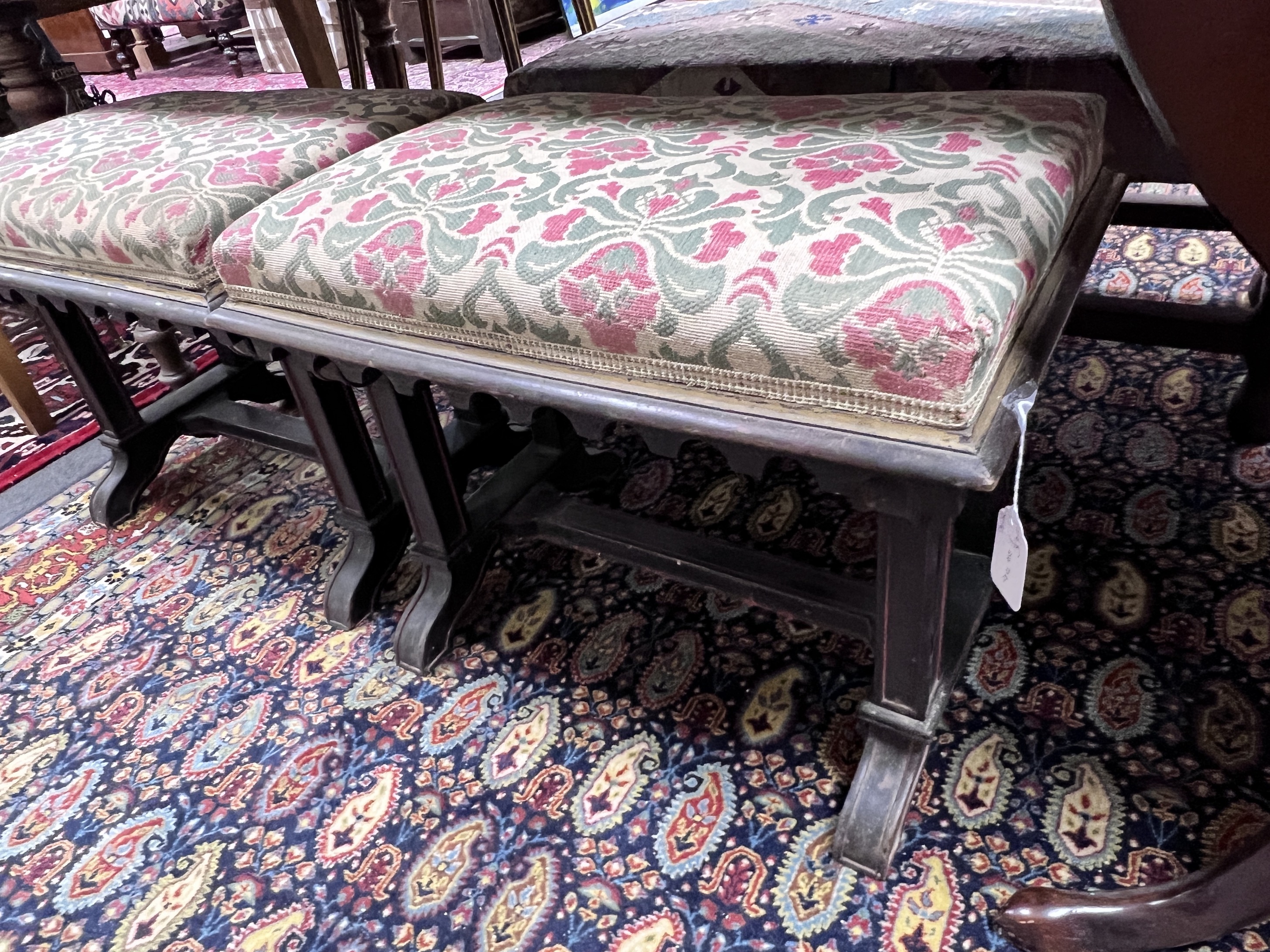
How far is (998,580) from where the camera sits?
22.5 inches

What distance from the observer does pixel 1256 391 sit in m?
1.03

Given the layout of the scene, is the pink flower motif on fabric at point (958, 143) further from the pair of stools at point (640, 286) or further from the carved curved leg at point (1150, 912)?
the carved curved leg at point (1150, 912)

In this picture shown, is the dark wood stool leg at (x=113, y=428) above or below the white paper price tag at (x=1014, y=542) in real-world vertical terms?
below

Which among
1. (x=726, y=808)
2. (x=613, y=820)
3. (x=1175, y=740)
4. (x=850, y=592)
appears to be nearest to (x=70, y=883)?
(x=613, y=820)

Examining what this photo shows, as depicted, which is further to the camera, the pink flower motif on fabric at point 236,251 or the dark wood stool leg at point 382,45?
the dark wood stool leg at point 382,45

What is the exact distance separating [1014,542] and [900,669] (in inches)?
6.8

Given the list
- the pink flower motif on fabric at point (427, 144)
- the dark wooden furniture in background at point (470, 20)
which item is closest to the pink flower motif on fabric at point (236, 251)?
the pink flower motif on fabric at point (427, 144)

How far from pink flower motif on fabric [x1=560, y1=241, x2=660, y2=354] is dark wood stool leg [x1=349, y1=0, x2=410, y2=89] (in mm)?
1195

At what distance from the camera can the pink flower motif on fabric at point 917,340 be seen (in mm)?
460

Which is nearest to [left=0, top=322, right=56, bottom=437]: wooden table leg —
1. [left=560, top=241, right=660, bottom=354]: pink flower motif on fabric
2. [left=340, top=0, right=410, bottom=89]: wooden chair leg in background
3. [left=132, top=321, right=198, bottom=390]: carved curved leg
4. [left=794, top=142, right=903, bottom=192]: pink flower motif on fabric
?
[left=132, top=321, right=198, bottom=390]: carved curved leg

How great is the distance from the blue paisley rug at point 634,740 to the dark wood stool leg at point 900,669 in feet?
0.12

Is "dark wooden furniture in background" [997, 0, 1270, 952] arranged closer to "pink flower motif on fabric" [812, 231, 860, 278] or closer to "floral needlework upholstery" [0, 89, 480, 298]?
"pink flower motif on fabric" [812, 231, 860, 278]

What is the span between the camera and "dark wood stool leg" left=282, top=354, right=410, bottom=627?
0.92 metres

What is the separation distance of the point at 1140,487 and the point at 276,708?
3.40 feet
